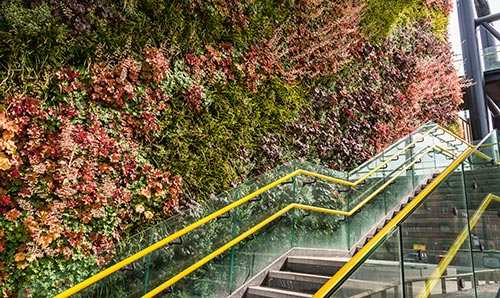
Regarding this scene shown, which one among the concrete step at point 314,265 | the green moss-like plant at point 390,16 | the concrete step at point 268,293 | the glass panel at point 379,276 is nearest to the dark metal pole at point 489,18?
the green moss-like plant at point 390,16

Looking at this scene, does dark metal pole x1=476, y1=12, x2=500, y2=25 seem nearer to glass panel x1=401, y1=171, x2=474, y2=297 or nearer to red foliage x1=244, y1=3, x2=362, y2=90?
red foliage x1=244, y1=3, x2=362, y2=90

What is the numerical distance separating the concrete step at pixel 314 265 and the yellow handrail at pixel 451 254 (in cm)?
122

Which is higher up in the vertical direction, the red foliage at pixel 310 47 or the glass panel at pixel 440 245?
the red foliage at pixel 310 47

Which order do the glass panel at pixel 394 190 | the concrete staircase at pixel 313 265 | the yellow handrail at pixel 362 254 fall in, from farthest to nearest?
the glass panel at pixel 394 190 → the concrete staircase at pixel 313 265 → the yellow handrail at pixel 362 254

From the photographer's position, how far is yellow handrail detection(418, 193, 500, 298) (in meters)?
2.89

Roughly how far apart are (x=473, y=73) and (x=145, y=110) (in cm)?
1232

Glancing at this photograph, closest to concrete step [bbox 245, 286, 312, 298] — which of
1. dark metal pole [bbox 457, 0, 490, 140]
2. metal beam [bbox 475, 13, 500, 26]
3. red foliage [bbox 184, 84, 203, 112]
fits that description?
red foliage [bbox 184, 84, 203, 112]

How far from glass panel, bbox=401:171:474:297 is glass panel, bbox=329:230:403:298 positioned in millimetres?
161

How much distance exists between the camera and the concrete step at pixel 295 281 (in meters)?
4.23

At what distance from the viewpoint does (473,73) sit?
13.7 m

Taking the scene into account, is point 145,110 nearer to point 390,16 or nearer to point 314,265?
point 314,265

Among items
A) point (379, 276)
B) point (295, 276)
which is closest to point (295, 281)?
point (295, 276)

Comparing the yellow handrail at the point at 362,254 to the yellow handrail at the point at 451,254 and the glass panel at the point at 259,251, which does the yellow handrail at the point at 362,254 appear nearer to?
the yellow handrail at the point at 451,254

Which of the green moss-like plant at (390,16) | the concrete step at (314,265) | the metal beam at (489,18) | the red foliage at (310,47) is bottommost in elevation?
the concrete step at (314,265)
